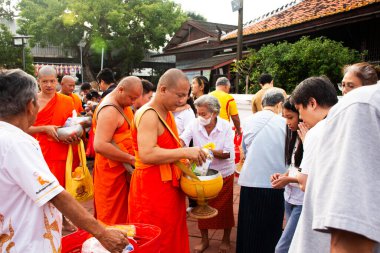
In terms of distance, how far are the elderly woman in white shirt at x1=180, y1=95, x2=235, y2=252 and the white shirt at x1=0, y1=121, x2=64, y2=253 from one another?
2260 millimetres

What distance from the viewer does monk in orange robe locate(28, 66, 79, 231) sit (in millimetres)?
3695

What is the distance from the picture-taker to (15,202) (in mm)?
1452

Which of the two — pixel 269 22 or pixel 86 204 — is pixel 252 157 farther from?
pixel 269 22

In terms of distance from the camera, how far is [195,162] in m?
2.54

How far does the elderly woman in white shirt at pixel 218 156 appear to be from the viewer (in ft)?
11.8

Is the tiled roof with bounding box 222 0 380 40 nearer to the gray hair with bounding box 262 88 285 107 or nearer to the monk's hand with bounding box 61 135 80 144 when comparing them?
the gray hair with bounding box 262 88 285 107

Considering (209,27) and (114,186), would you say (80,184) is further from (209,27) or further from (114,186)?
(209,27)

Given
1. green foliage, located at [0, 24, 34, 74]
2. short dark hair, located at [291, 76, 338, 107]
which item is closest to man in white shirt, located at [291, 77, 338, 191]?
short dark hair, located at [291, 76, 338, 107]

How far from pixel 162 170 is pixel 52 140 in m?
1.81

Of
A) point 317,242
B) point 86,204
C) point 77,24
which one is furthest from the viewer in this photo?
point 77,24

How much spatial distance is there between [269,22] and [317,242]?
9.80 m

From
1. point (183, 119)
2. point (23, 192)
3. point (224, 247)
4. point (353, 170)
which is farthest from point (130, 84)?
point (353, 170)

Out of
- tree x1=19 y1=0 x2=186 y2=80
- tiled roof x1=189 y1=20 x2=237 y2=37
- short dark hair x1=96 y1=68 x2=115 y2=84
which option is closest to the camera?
short dark hair x1=96 y1=68 x2=115 y2=84

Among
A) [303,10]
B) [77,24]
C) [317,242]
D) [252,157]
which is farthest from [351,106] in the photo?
[77,24]
